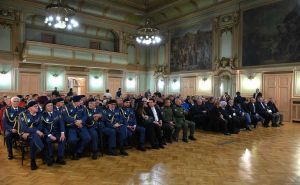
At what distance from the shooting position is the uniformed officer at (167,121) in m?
6.45

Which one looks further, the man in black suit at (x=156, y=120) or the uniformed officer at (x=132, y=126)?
the man in black suit at (x=156, y=120)

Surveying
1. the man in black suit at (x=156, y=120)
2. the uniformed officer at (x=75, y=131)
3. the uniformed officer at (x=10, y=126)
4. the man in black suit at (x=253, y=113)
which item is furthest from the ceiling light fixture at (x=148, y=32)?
the uniformed officer at (x=10, y=126)

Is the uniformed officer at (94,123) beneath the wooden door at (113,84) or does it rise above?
beneath

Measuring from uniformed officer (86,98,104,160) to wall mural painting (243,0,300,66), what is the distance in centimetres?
1046

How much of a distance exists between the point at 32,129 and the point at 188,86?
1334 cm

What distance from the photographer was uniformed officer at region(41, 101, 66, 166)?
4504 millimetres

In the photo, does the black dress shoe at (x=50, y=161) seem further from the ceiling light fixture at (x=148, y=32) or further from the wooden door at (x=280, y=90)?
the wooden door at (x=280, y=90)

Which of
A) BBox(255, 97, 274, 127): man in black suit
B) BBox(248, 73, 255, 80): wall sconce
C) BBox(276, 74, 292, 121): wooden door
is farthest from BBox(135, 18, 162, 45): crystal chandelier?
BBox(276, 74, 292, 121): wooden door

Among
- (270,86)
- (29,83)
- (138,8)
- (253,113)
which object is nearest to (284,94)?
(270,86)

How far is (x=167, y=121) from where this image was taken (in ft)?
21.8

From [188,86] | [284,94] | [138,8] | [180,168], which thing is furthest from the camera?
[138,8]

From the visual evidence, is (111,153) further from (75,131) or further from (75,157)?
(75,131)

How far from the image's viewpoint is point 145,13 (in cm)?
1892

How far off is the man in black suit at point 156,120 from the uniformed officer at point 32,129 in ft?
8.95
